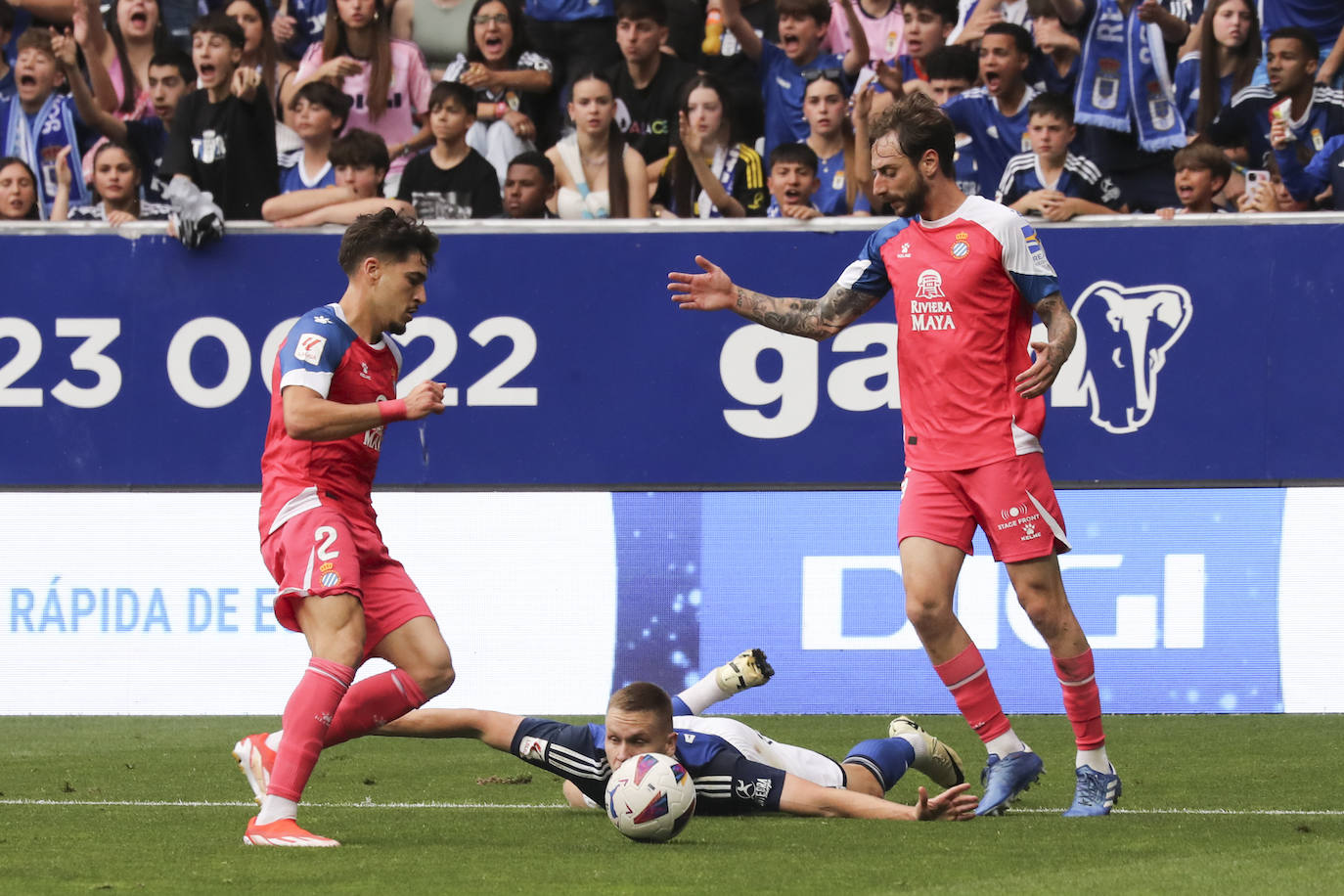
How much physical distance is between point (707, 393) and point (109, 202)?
4.13m

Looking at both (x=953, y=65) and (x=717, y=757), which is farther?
(x=953, y=65)

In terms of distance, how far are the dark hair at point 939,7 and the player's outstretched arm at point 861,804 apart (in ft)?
22.8

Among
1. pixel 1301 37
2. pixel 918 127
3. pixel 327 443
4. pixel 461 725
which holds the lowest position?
pixel 461 725

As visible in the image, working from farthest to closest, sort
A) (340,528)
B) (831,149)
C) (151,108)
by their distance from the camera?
(151,108) < (831,149) < (340,528)

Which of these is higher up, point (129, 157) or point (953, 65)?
point (953, 65)

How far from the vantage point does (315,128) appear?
11898 millimetres

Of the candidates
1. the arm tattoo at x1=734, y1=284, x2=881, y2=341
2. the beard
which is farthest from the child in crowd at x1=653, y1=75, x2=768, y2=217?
the beard

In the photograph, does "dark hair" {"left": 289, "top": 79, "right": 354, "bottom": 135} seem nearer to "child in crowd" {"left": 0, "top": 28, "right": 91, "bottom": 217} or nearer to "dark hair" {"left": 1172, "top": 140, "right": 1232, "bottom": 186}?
"child in crowd" {"left": 0, "top": 28, "right": 91, "bottom": 217}

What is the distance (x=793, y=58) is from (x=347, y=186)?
305 cm

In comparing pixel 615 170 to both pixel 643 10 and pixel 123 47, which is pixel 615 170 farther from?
pixel 123 47

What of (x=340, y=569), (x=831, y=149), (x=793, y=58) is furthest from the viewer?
(x=793, y=58)

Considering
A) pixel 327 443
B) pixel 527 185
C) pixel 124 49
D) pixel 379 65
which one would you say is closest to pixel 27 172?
pixel 124 49

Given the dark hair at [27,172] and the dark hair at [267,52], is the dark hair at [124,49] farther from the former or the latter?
the dark hair at [27,172]

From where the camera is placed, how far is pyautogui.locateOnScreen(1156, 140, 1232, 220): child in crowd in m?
10.9
